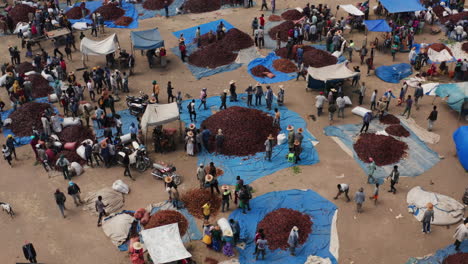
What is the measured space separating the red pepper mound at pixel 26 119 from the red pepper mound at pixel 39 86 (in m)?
2.62

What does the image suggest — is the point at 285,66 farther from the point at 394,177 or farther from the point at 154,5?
the point at 154,5

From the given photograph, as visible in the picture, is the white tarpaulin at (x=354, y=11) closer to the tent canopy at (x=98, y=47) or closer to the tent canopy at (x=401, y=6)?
the tent canopy at (x=401, y=6)

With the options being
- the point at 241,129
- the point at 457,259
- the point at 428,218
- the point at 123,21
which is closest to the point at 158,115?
the point at 241,129

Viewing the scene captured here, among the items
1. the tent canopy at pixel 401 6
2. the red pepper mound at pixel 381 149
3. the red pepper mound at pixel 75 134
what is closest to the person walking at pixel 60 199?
the red pepper mound at pixel 75 134

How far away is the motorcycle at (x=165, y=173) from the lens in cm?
2136

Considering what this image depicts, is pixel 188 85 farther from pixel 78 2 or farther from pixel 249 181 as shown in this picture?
pixel 78 2

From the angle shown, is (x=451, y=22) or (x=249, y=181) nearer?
(x=249, y=181)

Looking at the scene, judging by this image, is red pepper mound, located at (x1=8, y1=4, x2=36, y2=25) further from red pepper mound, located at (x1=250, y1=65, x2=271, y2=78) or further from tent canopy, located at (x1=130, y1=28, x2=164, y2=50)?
red pepper mound, located at (x1=250, y1=65, x2=271, y2=78)

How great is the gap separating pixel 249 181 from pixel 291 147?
2998mm

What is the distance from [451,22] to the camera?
117 feet

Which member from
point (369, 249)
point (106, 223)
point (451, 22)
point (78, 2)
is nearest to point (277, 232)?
point (369, 249)

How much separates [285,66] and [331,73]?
414 cm

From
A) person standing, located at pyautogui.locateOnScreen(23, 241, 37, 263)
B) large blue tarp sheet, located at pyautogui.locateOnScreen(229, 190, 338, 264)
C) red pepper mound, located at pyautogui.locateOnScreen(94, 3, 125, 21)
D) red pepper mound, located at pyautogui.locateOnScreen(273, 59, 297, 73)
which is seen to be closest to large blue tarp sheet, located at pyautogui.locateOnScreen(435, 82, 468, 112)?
red pepper mound, located at pyautogui.locateOnScreen(273, 59, 297, 73)

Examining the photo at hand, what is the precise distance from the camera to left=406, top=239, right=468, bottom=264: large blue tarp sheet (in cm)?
1723
